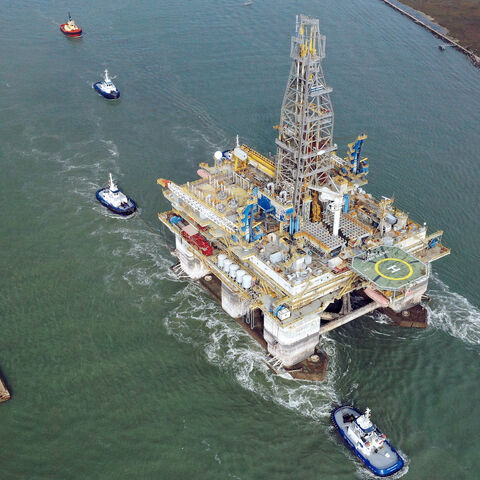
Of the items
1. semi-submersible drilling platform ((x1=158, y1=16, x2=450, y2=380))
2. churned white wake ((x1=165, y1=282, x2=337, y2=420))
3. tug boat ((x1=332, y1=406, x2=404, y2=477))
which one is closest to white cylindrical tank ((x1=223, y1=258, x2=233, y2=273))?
semi-submersible drilling platform ((x1=158, y1=16, x2=450, y2=380))

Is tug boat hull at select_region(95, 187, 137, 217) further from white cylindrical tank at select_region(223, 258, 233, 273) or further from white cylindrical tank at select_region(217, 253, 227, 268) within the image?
white cylindrical tank at select_region(223, 258, 233, 273)

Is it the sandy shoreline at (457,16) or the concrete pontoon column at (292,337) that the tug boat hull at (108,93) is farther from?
the sandy shoreline at (457,16)

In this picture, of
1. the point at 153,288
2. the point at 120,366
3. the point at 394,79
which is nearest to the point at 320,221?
the point at 153,288

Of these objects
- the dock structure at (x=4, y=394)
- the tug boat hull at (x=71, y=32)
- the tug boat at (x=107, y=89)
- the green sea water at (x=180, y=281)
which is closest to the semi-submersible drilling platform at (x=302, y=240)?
the green sea water at (x=180, y=281)

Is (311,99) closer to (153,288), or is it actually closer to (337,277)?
(337,277)

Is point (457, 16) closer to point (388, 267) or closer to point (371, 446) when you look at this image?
point (388, 267)
